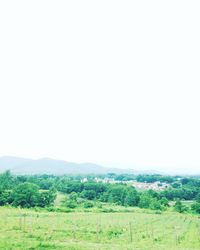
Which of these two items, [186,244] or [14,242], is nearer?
[14,242]

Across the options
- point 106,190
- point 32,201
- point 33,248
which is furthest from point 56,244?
point 106,190

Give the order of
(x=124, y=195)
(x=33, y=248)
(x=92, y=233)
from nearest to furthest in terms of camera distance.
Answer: (x=33, y=248), (x=92, y=233), (x=124, y=195)

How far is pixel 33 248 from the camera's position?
24.8 metres

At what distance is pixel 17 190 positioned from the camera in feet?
246

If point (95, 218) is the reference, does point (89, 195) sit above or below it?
above

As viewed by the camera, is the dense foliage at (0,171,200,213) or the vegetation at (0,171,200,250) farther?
the dense foliage at (0,171,200,213)

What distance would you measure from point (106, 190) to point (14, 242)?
8414 cm

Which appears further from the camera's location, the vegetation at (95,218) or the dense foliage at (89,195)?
the dense foliage at (89,195)

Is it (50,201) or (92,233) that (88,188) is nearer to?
(50,201)

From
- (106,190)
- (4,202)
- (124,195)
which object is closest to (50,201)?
(4,202)

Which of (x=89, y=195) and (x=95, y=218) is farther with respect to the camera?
(x=89, y=195)

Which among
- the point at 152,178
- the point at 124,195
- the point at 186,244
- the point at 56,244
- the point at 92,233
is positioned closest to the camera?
the point at 56,244

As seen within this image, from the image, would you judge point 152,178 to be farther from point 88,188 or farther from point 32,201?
point 32,201

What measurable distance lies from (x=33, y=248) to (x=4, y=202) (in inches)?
2116
